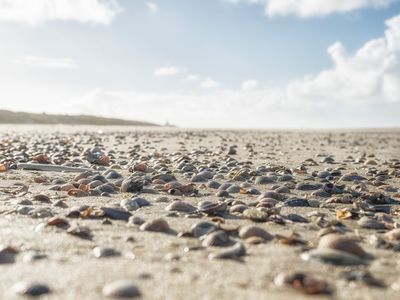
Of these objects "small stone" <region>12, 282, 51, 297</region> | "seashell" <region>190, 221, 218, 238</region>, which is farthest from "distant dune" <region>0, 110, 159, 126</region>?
"small stone" <region>12, 282, 51, 297</region>

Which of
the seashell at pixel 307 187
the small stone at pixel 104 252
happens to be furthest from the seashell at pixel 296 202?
the small stone at pixel 104 252

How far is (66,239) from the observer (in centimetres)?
255

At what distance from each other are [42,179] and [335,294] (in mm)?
3665

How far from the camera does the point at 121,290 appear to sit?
1.77 metres

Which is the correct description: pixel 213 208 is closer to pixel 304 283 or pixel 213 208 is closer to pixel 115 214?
pixel 115 214

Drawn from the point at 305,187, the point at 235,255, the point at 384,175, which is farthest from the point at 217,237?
the point at 384,175

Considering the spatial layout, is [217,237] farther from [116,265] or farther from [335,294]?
[335,294]

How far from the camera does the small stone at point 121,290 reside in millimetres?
1760

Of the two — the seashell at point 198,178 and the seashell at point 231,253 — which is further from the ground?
the seashell at point 231,253

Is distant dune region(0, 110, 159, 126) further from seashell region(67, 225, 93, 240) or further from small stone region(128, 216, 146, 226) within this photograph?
seashell region(67, 225, 93, 240)

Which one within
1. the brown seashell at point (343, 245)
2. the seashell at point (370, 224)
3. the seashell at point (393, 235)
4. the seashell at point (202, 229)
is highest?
the brown seashell at point (343, 245)

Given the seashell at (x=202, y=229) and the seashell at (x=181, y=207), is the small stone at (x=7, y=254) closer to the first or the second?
the seashell at (x=202, y=229)

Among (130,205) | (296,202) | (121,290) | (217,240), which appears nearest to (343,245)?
(217,240)

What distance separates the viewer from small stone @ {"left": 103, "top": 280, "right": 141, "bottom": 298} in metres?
1.76
